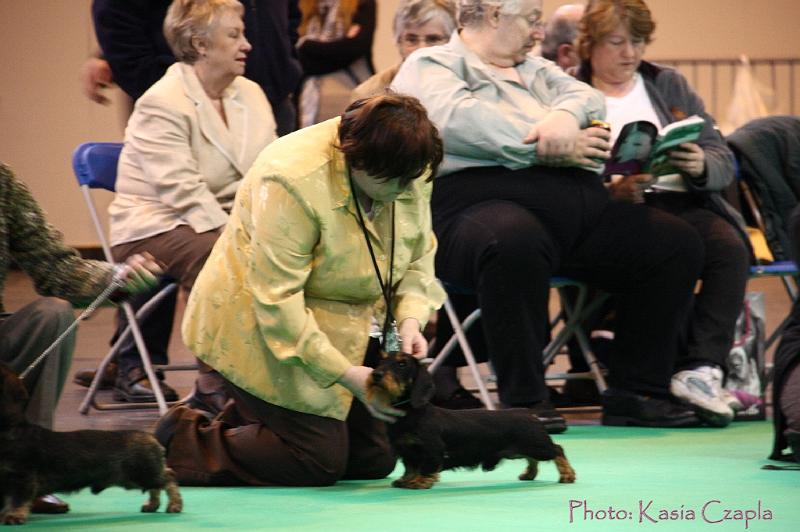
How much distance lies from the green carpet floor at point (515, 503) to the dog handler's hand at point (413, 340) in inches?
13.4

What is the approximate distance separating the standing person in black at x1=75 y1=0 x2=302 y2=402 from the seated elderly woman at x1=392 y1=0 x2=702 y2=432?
0.96 m

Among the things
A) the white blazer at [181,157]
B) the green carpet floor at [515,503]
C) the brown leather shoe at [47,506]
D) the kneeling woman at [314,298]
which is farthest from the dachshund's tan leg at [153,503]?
the white blazer at [181,157]

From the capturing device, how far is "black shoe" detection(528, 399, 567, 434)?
4.37 m

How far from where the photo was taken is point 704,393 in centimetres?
476

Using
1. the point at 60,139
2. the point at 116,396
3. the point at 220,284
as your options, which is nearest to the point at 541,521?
the point at 220,284

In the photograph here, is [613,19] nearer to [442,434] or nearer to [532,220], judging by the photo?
[532,220]

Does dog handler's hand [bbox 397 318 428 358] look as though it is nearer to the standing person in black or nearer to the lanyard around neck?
the lanyard around neck

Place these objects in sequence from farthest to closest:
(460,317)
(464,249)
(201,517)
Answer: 1. (460,317)
2. (464,249)
3. (201,517)

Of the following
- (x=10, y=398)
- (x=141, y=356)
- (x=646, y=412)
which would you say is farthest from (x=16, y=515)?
(x=646, y=412)

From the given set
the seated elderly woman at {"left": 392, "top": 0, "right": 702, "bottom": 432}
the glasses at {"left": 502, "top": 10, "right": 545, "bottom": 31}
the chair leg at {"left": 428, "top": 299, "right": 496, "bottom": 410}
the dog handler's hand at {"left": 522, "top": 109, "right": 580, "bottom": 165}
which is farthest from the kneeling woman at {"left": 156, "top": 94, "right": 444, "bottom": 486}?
the glasses at {"left": 502, "top": 10, "right": 545, "bottom": 31}

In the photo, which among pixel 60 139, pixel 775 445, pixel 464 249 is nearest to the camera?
pixel 775 445

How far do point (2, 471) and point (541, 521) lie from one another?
112 centimetres

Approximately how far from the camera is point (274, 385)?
11.2 feet

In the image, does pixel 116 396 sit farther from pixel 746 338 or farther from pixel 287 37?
pixel 746 338
